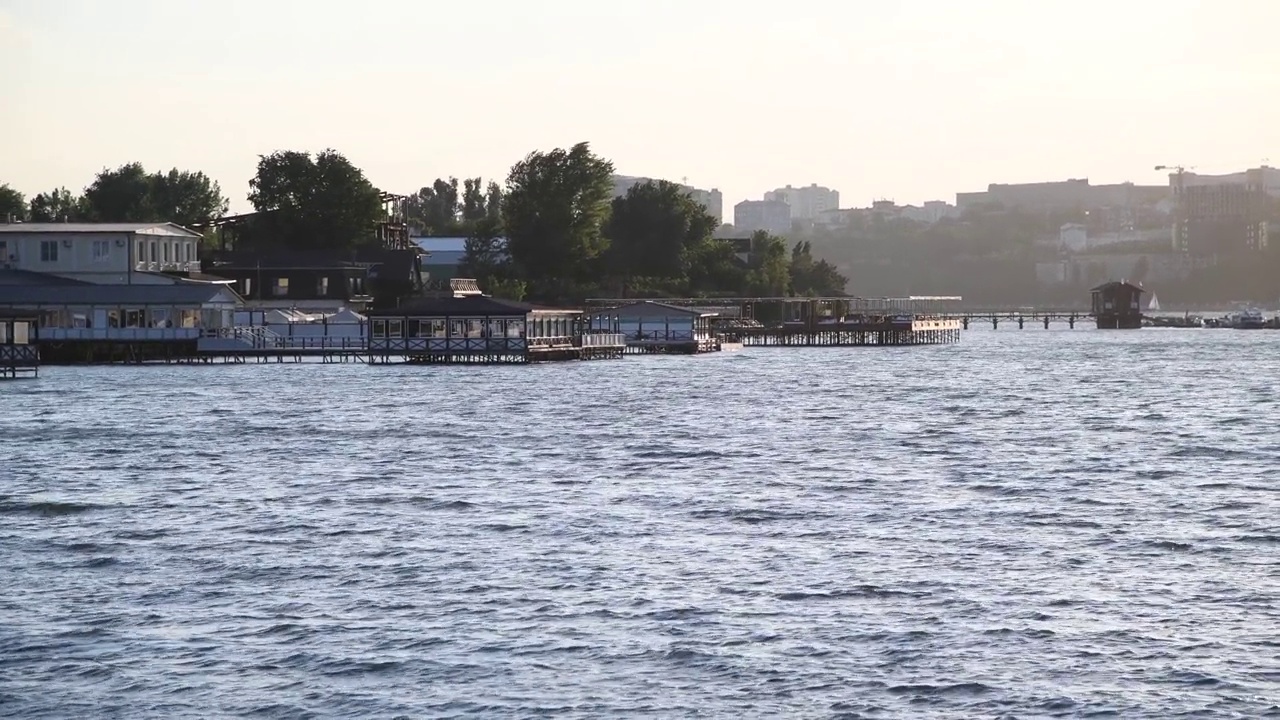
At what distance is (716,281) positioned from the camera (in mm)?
198750

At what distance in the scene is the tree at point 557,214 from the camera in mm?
177000

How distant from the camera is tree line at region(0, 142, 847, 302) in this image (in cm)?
16925

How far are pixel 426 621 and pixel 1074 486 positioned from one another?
2210 centimetres

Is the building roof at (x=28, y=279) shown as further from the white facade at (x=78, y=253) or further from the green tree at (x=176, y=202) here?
the green tree at (x=176, y=202)

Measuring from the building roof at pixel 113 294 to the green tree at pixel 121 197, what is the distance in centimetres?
6143

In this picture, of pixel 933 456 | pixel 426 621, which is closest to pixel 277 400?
pixel 933 456

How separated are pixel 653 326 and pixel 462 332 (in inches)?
1177

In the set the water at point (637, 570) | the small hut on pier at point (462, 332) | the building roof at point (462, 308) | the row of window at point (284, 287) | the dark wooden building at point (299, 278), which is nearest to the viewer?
the water at point (637, 570)

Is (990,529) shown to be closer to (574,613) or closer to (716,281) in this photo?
(574,613)

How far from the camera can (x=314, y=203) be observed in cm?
16938

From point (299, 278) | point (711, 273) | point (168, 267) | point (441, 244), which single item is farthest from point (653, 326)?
point (441, 244)

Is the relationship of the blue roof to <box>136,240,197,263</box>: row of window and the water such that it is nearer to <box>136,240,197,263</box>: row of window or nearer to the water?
<box>136,240,197,263</box>: row of window

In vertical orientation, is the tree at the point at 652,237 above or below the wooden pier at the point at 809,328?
above

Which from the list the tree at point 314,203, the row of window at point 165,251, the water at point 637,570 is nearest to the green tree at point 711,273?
the tree at point 314,203
